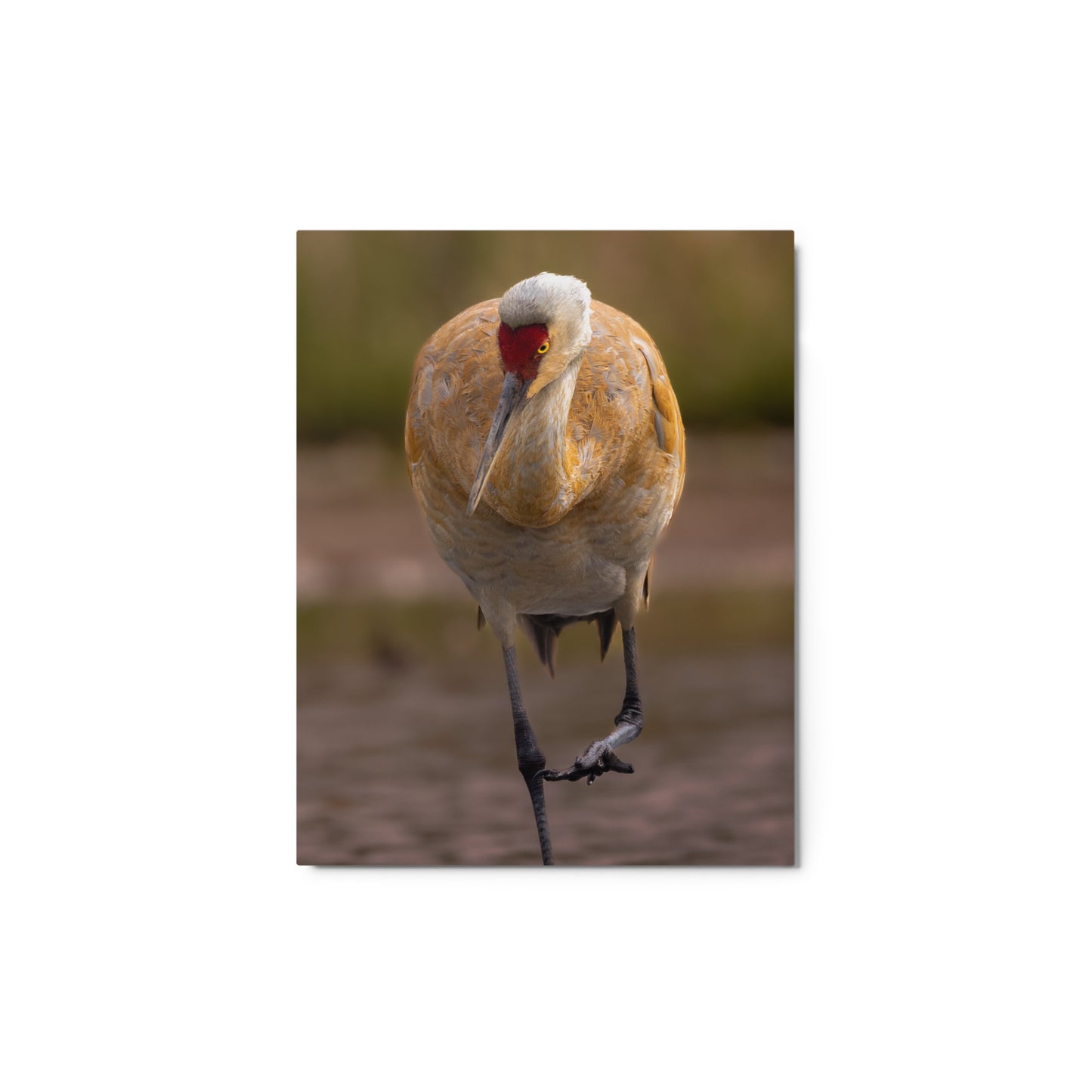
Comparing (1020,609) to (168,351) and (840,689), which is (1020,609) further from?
(168,351)

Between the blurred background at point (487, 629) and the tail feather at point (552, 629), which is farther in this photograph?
the tail feather at point (552, 629)

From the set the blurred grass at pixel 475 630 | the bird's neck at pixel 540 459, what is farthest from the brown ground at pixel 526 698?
the bird's neck at pixel 540 459

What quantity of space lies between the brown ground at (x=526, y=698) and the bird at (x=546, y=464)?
7 cm

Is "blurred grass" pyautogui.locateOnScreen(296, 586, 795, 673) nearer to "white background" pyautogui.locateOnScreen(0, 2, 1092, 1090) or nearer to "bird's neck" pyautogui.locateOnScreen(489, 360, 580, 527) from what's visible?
"white background" pyautogui.locateOnScreen(0, 2, 1092, 1090)

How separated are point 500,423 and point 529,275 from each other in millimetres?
470

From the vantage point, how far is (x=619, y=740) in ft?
12.3

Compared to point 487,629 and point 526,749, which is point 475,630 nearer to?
point 487,629

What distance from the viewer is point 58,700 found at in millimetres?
3580

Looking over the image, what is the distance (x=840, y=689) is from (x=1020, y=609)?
0.40 meters

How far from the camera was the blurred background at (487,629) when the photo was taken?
363 centimetres

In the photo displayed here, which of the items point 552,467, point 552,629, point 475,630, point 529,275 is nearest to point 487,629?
point 475,630

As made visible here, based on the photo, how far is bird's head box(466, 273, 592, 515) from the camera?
3.23 m

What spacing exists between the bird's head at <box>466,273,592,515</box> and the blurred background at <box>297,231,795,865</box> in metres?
0.36

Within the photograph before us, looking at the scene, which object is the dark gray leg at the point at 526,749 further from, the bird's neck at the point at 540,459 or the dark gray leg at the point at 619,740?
the bird's neck at the point at 540,459
